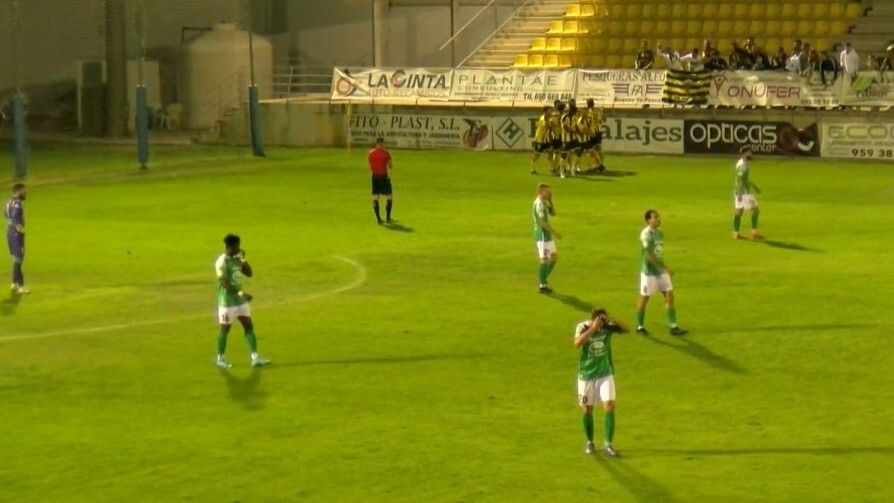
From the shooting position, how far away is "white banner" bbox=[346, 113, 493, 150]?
53.1 m

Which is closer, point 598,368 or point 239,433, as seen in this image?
point 598,368

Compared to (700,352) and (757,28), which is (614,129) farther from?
(700,352)

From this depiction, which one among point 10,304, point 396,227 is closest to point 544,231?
point 10,304

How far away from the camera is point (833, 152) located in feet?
157

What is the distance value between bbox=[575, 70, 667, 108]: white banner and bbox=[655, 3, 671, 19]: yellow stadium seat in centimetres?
703

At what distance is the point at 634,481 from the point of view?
1656cm

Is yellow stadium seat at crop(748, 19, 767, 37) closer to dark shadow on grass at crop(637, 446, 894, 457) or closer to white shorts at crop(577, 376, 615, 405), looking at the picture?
dark shadow on grass at crop(637, 446, 894, 457)

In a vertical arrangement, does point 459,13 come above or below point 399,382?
above

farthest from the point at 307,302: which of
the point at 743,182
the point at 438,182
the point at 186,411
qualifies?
the point at 438,182

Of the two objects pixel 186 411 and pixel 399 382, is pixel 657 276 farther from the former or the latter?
pixel 186 411

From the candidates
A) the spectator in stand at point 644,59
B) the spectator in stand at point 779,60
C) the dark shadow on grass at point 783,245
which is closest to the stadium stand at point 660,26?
the spectator in stand at point 644,59

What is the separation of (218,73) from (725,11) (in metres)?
Answer: 18.5

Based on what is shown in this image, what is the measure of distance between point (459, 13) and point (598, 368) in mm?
46071

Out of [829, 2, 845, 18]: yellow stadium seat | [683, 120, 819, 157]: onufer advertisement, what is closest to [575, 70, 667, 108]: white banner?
[683, 120, 819, 157]: onufer advertisement
